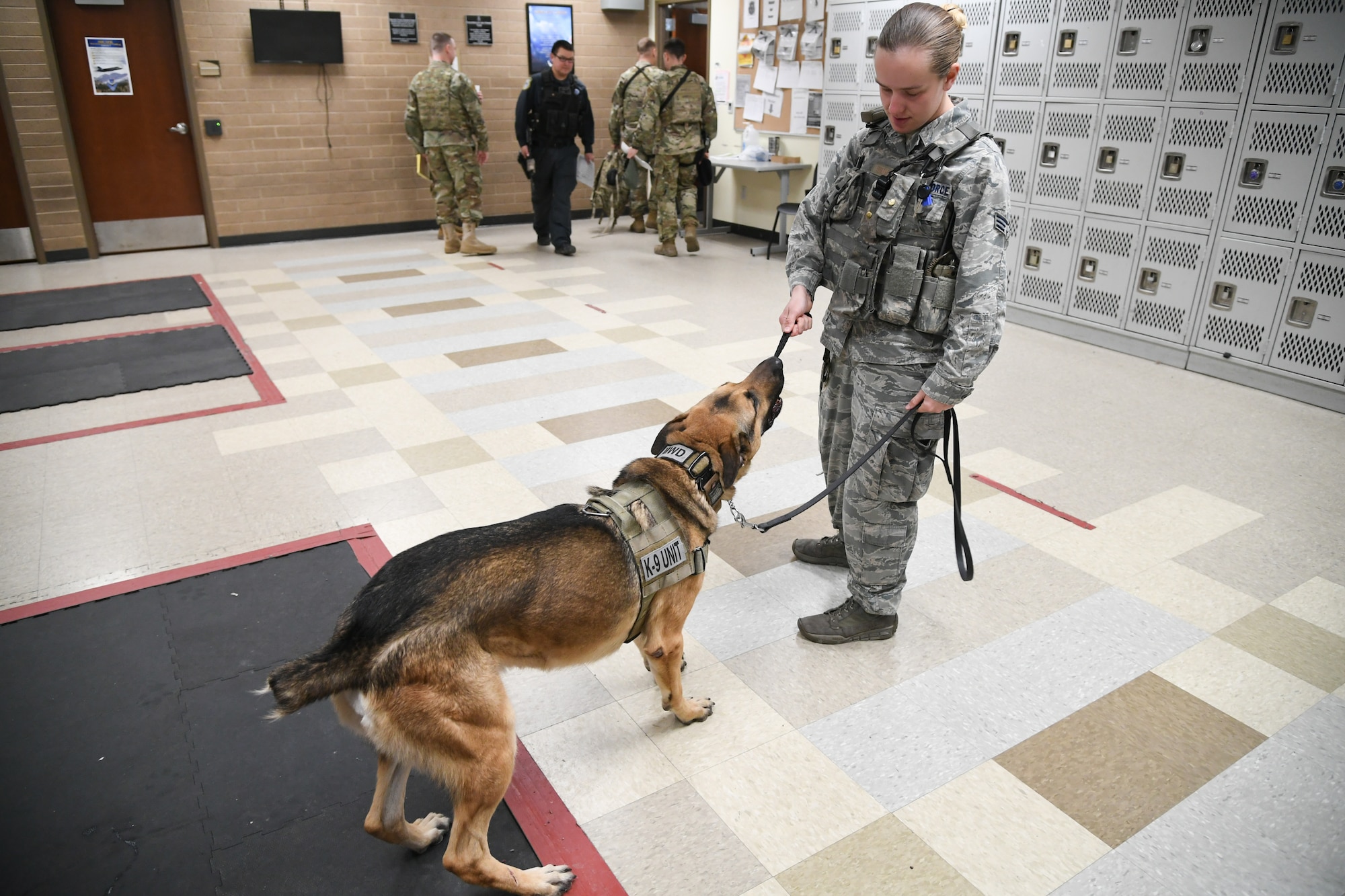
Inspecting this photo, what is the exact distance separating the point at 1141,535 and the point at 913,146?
2.01 meters

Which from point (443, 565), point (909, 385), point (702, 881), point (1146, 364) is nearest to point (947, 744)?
point (702, 881)

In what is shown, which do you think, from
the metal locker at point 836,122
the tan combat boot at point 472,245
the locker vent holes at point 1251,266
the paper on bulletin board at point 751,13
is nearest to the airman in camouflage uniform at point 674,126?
the paper on bulletin board at point 751,13

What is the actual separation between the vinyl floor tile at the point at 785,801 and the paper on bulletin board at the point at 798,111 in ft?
23.5

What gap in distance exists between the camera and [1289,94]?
4.54m

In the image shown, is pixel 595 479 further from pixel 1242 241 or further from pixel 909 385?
pixel 1242 241

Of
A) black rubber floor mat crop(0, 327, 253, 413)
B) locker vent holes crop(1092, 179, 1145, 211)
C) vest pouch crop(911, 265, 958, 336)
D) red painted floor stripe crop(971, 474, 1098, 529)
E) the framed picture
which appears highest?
the framed picture

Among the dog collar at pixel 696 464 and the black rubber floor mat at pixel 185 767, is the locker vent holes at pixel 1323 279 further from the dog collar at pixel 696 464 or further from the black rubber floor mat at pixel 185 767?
the black rubber floor mat at pixel 185 767

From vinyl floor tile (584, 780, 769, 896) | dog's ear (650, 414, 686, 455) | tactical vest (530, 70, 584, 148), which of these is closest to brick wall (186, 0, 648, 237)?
tactical vest (530, 70, 584, 148)

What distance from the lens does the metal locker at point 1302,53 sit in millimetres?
4320

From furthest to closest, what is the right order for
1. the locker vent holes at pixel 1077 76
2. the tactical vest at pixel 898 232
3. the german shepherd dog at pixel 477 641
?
the locker vent holes at pixel 1077 76
the tactical vest at pixel 898 232
the german shepherd dog at pixel 477 641

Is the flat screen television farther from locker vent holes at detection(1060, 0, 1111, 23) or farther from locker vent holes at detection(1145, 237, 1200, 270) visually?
locker vent holes at detection(1145, 237, 1200, 270)

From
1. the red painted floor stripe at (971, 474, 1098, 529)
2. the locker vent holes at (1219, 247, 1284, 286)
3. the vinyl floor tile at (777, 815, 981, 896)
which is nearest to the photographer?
the vinyl floor tile at (777, 815, 981, 896)

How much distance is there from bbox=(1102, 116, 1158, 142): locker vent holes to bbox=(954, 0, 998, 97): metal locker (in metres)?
1.07

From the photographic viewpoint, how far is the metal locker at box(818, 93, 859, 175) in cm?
738
